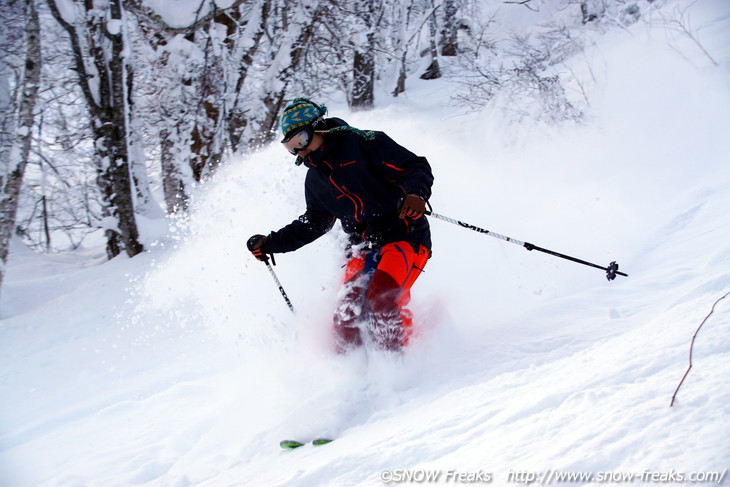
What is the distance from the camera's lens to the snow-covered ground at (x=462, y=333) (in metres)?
1.69

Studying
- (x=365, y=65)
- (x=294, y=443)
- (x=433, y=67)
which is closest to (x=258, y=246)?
(x=294, y=443)

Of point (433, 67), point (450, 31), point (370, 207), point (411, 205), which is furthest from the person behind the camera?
point (433, 67)

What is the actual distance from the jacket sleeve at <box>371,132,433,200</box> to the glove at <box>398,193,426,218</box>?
10 centimetres

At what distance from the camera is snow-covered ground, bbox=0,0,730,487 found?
169 cm

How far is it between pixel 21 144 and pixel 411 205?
689 centimetres

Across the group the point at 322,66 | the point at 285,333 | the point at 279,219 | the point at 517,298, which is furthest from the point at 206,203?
the point at 322,66

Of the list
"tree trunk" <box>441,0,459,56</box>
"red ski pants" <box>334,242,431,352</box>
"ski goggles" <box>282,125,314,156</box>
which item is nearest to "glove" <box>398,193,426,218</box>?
"red ski pants" <box>334,242,431,352</box>

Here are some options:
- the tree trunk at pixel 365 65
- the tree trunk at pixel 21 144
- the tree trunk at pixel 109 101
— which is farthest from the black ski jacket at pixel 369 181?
the tree trunk at pixel 365 65

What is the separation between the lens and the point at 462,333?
3391 mm

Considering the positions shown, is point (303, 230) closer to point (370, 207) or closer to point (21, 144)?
point (370, 207)

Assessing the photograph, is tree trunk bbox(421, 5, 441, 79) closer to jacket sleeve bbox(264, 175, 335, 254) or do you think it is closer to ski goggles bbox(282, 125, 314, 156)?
jacket sleeve bbox(264, 175, 335, 254)

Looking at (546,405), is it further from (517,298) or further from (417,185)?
(517,298)

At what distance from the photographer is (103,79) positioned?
27.0ft

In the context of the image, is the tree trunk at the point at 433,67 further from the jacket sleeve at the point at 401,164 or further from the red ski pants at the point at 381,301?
the red ski pants at the point at 381,301
